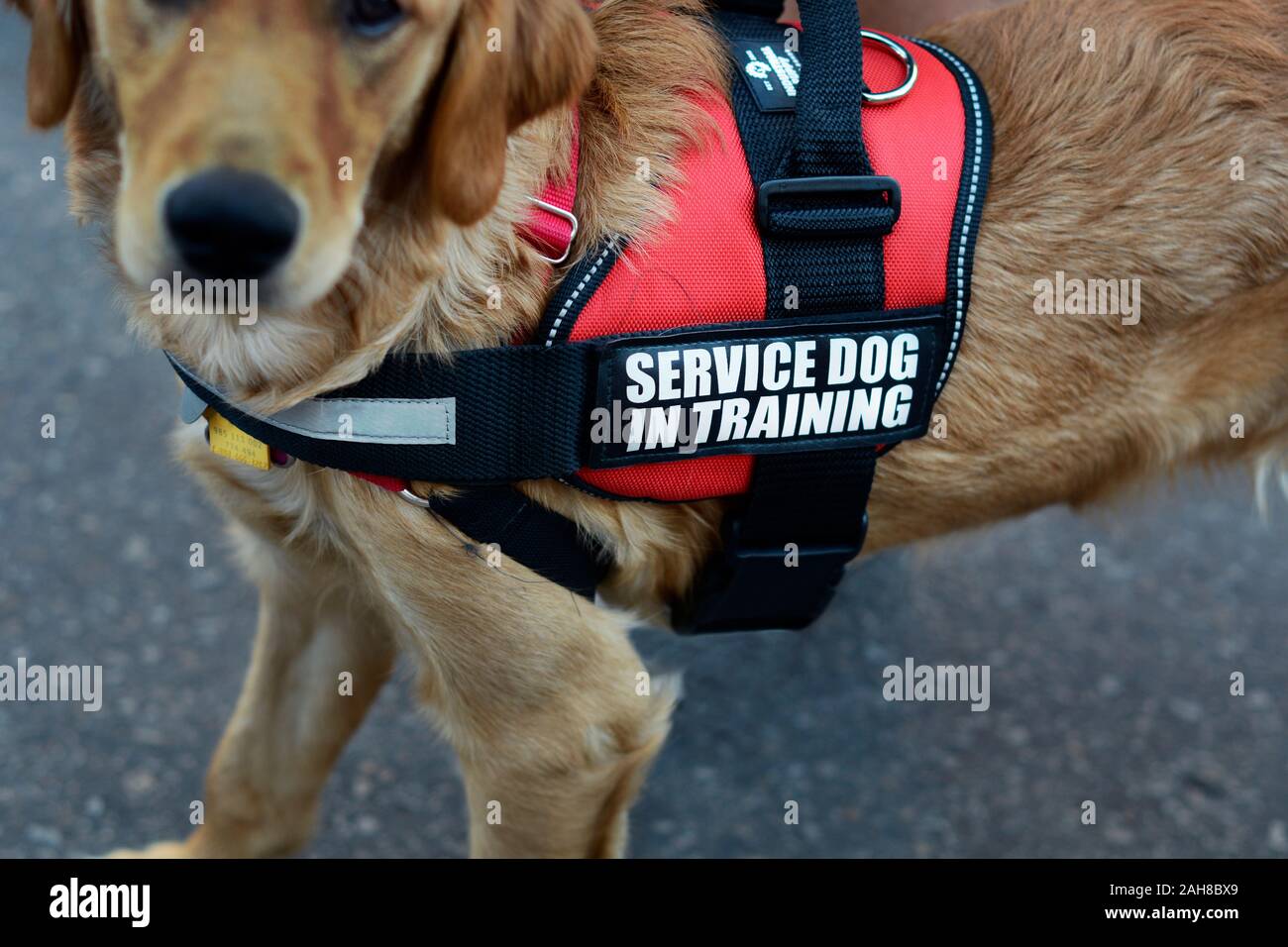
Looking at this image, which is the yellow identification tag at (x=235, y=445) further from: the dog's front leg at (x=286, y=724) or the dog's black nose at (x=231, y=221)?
the dog's front leg at (x=286, y=724)

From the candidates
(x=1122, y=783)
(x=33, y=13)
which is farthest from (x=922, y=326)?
(x=1122, y=783)

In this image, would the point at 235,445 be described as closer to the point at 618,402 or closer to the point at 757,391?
the point at 618,402

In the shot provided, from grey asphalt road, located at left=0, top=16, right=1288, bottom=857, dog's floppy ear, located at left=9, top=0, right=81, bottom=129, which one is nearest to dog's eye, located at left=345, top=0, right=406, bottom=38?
dog's floppy ear, located at left=9, top=0, right=81, bottom=129

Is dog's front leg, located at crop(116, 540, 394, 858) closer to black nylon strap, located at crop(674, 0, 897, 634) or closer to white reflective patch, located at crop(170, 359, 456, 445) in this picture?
white reflective patch, located at crop(170, 359, 456, 445)

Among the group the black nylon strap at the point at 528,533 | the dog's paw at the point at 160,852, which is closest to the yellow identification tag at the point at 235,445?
the black nylon strap at the point at 528,533

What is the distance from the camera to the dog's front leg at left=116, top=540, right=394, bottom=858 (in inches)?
95.5

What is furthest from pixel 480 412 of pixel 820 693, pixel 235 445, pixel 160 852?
pixel 820 693

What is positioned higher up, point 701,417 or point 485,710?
point 701,417

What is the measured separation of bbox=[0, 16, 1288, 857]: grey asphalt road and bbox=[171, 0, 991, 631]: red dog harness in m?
0.73

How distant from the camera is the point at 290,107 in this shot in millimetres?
1440

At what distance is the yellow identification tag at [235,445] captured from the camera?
72.4 inches

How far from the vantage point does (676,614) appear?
2.27 meters

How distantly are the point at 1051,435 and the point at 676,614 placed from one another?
756mm
